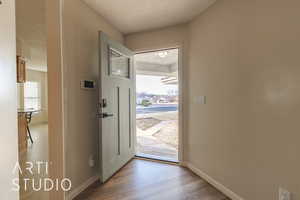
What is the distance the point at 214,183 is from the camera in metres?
2.12

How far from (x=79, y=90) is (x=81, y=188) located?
1.22 metres

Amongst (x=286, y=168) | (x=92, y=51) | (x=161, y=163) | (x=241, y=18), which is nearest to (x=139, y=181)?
(x=161, y=163)

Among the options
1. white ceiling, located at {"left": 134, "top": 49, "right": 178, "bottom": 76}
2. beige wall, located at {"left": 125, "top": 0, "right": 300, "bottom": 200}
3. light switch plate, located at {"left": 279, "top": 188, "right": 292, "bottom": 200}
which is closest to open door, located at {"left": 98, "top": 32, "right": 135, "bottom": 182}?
beige wall, located at {"left": 125, "top": 0, "right": 300, "bottom": 200}

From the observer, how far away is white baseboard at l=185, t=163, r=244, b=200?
1.84 metres

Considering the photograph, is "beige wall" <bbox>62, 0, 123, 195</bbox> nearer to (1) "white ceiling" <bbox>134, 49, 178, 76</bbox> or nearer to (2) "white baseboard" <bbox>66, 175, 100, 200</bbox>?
(2) "white baseboard" <bbox>66, 175, 100, 200</bbox>

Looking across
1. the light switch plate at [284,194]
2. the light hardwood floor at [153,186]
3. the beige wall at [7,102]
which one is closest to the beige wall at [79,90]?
the light hardwood floor at [153,186]

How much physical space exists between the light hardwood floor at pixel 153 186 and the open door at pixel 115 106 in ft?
0.58

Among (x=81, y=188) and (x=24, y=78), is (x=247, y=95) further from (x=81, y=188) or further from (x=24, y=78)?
(x=24, y=78)

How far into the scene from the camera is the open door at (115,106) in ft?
6.98

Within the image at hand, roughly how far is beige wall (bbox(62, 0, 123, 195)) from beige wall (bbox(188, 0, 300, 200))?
1540 millimetres

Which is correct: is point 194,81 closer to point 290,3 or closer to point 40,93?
point 290,3

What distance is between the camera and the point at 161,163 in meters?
2.82

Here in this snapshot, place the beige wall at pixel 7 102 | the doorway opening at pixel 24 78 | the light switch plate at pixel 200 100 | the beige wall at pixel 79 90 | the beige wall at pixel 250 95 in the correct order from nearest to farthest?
the beige wall at pixel 7 102 → the beige wall at pixel 250 95 → the beige wall at pixel 79 90 → the doorway opening at pixel 24 78 → the light switch plate at pixel 200 100

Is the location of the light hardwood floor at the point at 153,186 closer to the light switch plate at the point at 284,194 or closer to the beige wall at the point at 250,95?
the beige wall at the point at 250,95
